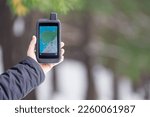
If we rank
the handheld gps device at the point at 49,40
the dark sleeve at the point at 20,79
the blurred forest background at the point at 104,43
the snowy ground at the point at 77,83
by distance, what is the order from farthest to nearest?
the snowy ground at the point at 77,83
the blurred forest background at the point at 104,43
the handheld gps device at the point at 49,40
the dark sleeve at the point at 20,79

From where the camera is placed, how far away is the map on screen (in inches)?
→ 128

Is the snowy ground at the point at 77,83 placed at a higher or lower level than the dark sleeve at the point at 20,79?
lower

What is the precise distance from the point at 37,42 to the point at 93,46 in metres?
6.83

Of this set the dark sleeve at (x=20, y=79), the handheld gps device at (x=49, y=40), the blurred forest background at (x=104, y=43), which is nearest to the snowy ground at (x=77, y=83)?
the blurred forest background at (x=104, y=43)

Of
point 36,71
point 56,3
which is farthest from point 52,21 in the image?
point 56,3

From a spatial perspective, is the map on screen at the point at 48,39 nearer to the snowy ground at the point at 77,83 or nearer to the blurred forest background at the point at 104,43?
the blurred forest background at the point at 104,43

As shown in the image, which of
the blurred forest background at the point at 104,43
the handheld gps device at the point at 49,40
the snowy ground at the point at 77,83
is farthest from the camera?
the snowy ground at the point at 77,83

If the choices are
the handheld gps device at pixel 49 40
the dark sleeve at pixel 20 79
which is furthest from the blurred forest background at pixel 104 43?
the dark sleeve at pixel 20 79

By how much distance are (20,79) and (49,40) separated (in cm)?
48

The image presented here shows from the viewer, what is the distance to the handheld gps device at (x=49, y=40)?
3.23 meters

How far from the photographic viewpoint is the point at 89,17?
9.23 metres

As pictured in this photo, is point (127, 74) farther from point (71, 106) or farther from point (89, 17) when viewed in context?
point (71, 106)

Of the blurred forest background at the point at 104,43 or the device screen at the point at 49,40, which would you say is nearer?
the device screen at the point at 49,40

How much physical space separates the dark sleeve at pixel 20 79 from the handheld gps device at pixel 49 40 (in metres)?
0.33
